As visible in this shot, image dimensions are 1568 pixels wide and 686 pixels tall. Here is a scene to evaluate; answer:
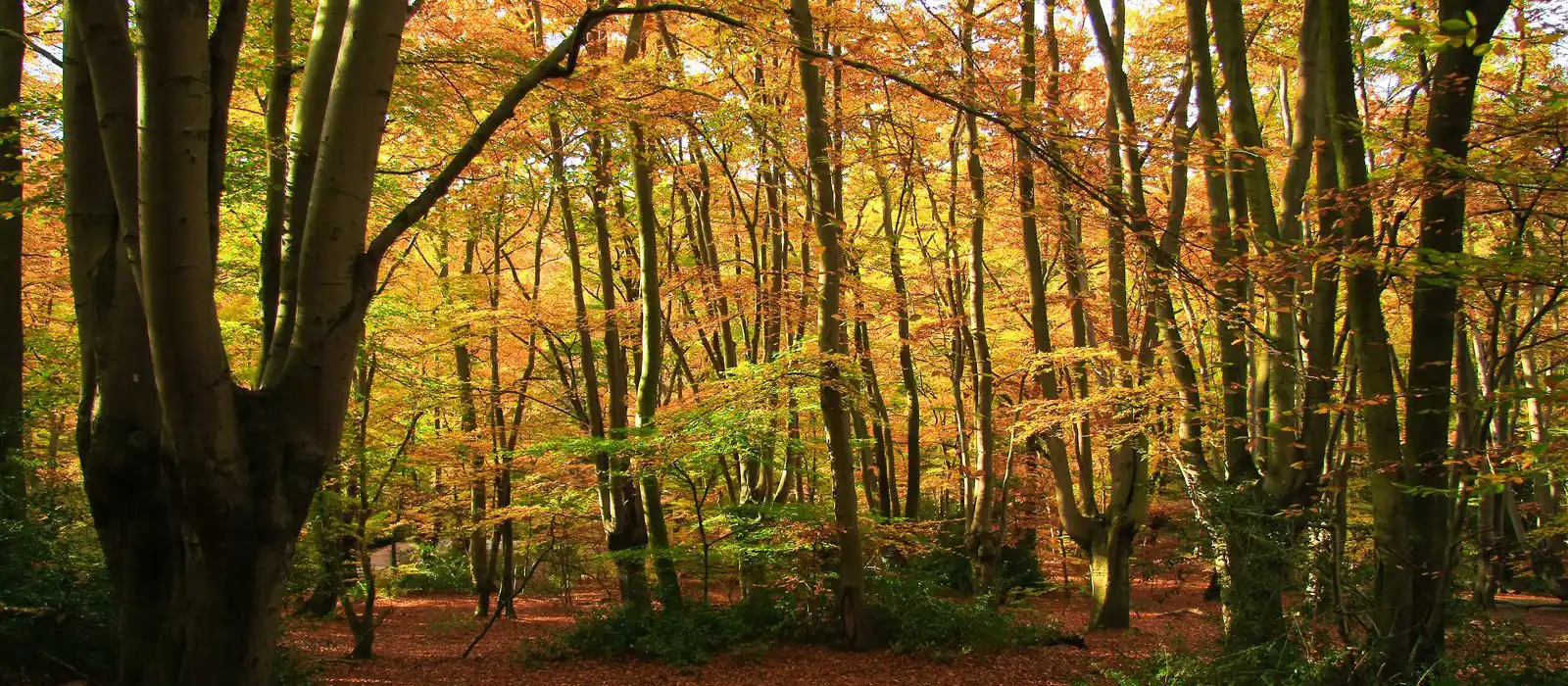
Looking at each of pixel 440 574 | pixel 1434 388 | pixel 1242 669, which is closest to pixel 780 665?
pixel 1242 669

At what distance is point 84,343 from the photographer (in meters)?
3.27

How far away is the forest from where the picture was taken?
108 inches

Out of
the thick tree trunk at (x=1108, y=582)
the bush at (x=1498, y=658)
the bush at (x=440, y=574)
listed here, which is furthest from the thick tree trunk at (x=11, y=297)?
the bush at (x=440, y=574)

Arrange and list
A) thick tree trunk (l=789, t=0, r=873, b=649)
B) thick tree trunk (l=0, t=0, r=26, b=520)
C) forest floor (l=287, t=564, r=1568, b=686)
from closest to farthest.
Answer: thick tree trunk (l=0, t=0, r=26, b=520) < forest floor (l=287, t=564, r=1568, b=686) < thick tree trunk (l=789, t=0, r=873, b=649)

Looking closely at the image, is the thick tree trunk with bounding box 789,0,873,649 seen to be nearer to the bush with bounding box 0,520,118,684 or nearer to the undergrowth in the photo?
the undergrowth

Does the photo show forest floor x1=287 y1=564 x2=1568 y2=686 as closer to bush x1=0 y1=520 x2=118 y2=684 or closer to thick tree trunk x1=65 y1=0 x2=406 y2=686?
bush x1=0 y1=520 x2=118 y2=684

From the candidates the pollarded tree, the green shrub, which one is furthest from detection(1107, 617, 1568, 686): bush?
the green shrub

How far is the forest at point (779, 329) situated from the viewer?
2752 millimetres

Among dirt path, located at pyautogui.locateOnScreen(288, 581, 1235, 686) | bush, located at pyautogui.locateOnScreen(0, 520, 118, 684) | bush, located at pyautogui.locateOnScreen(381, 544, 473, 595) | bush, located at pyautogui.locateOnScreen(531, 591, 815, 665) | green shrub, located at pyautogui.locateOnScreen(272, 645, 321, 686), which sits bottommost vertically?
bush, located at pyautogui.locateOnScreen(381, 544, 473, 595)

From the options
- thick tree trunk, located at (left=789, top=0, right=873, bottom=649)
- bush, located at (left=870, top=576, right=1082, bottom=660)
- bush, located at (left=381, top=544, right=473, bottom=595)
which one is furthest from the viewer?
bush, located at (left=381, top=544, right=473, bottom=595)

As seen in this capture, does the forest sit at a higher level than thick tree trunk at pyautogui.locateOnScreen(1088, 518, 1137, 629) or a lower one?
higher

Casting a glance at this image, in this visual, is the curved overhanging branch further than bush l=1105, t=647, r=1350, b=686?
No

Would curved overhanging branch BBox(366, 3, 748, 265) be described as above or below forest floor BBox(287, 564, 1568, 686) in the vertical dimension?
above

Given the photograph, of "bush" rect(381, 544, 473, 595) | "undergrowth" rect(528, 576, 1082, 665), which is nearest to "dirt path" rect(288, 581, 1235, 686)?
"undergrowth" rect(528, 576, 1082, 665)
